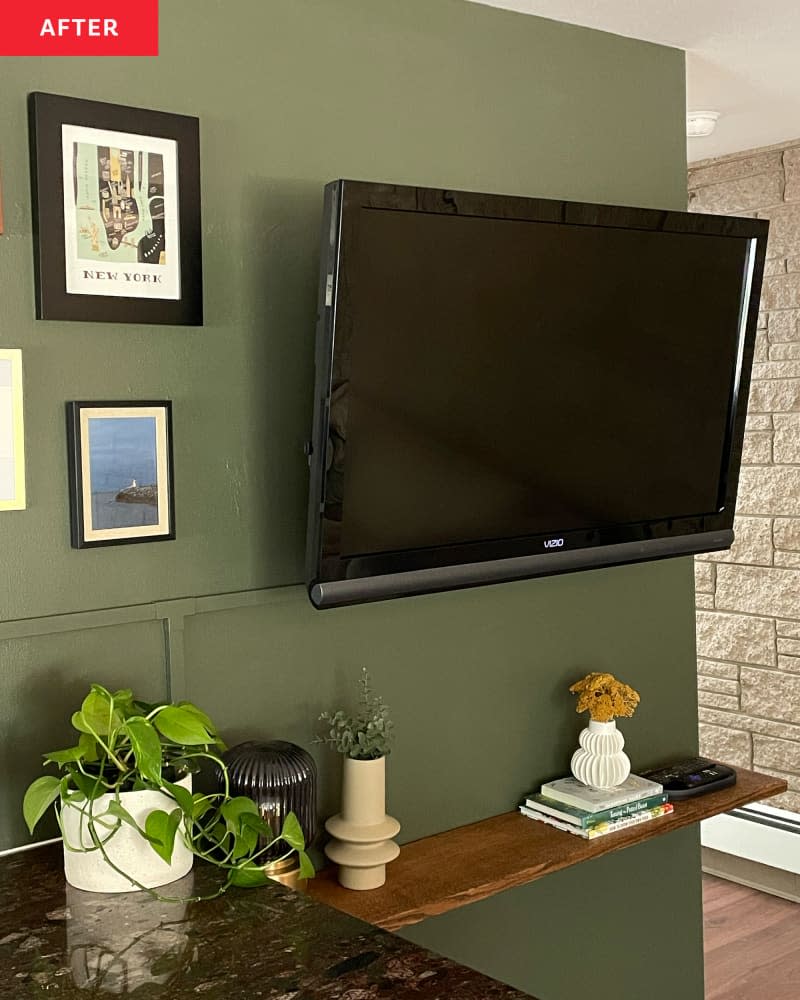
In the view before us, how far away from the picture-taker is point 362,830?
6.56 ft

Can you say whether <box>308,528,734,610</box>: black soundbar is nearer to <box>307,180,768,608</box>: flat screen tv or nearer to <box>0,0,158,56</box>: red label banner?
<box>307,180,768,608</box>: flat screen tv

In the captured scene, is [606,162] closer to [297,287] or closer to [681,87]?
[681,87]

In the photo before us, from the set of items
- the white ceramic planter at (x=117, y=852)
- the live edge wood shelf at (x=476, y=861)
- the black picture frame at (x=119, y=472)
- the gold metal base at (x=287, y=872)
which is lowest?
the live edge wood shelf at (x=476, y=861)

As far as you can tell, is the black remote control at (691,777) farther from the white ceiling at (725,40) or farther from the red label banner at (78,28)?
the red label banner at (78,28)

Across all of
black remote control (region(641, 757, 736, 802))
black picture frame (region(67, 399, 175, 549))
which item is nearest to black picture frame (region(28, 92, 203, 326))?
black picture frame (region(67, 399, 175, 549))

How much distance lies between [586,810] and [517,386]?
2.72ft

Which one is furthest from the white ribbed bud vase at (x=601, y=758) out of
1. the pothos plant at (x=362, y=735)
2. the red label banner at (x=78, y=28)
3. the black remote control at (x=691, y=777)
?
the red label banner at (x=78, y=28)

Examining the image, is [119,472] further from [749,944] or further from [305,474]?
[749,944]

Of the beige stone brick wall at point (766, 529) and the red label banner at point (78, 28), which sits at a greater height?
the red label banner at point (78, 28)

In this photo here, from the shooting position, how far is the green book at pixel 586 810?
2281 mm

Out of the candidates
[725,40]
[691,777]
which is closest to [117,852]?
[691,777]

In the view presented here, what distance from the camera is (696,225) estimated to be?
7.56 ft

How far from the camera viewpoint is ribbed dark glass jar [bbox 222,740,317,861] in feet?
5.97

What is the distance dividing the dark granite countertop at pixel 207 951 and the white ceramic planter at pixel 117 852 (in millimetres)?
19
